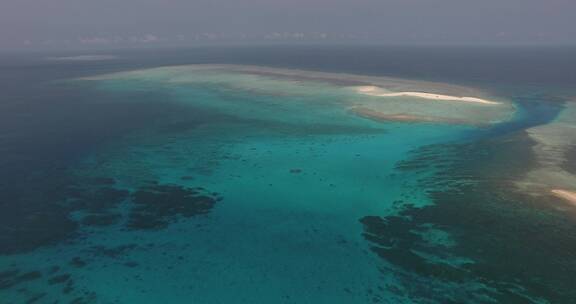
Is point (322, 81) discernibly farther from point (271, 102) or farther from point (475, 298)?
Answer: point (475, 298)

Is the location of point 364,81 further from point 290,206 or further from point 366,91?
point 290,206

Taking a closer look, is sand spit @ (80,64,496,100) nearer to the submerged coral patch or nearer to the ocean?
the ocean

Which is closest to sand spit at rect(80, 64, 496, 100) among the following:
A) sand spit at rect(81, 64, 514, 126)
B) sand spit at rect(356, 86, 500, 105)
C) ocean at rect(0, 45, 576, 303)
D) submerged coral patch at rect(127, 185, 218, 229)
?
sand spit at rect(81, 64, 514, 126)

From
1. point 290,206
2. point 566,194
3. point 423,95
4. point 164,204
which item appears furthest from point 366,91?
point 164,204

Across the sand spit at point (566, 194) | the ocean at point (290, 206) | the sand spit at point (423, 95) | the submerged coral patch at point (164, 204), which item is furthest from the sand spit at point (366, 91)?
the submerged coral patch at point (164, 204)

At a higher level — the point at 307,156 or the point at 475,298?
the point at 307,156

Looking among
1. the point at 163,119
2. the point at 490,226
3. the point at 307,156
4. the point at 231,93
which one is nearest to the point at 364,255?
the point at 490,226

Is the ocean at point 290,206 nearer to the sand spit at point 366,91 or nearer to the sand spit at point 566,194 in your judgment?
the sand spit at point 566,194
